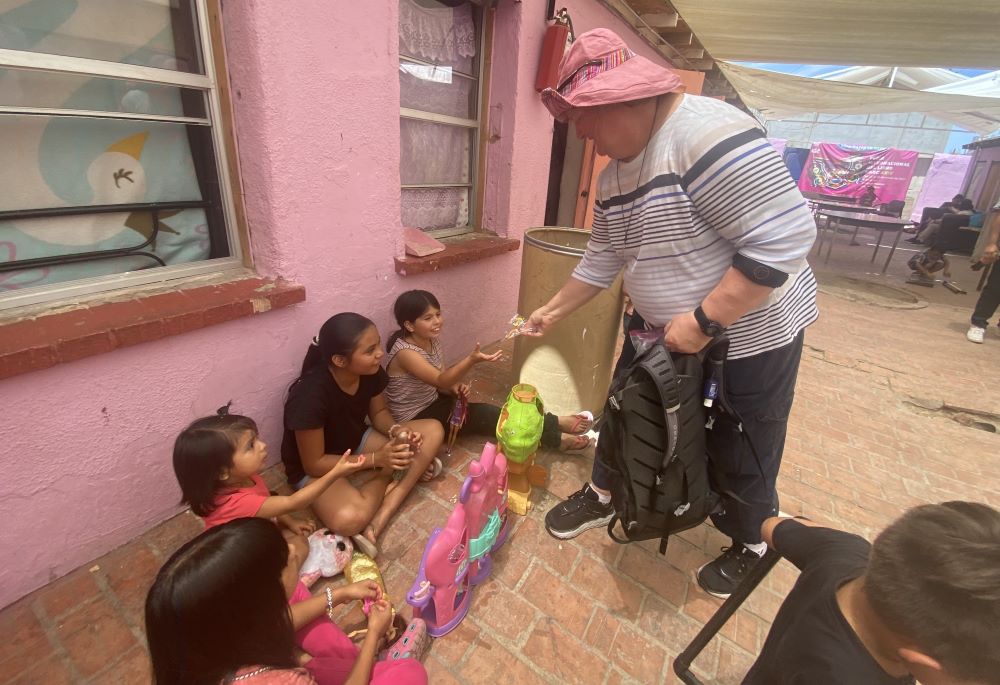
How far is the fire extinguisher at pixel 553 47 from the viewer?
3430 millimetres

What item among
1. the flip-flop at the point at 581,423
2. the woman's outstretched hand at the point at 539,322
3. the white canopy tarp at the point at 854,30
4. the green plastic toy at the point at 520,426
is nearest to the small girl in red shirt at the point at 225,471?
the green plastic toy at the point at 520,426

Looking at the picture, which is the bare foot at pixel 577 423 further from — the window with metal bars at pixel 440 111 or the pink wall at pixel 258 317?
the window with metal bars at pixel 440 111

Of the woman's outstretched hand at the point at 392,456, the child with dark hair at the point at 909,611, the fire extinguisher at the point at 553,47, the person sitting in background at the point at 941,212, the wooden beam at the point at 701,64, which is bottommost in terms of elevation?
the woman's outstretched hand at the point at 392,456

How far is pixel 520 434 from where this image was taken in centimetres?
212

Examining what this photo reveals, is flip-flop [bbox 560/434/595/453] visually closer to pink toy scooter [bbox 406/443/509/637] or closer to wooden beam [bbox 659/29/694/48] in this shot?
pink toy scooter [bbox 406/443/509/637]

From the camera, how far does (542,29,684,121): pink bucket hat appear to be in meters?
1.35

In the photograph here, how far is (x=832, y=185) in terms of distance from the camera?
1920cm

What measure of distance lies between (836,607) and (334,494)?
1884mm

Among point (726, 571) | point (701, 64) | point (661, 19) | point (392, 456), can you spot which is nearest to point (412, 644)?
point (392, 456)

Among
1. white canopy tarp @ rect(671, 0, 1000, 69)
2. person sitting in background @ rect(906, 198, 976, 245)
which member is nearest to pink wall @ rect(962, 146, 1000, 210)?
person sitting in background @ rect(906, 198, 976, 245)

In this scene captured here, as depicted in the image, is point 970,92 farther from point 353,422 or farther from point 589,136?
point 353,422

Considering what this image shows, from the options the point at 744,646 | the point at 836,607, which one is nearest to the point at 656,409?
the point at 836,607

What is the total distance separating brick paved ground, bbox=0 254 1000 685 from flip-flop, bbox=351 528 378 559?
70mm

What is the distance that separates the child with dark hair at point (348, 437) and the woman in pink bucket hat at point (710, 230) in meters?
1.22
